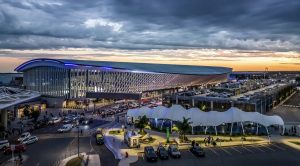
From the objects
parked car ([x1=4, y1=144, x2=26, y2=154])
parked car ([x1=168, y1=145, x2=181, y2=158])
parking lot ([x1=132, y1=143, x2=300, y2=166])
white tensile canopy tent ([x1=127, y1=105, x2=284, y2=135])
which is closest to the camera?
parking lot ([x1=132, y1=143, x2=300, y2=166])

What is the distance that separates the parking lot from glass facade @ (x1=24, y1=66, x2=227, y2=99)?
49.2 m

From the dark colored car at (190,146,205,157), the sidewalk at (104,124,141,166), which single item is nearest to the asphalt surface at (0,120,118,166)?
the sidewalk at (104,124,141,166)

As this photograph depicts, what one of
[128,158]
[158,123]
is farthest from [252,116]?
[128,158]

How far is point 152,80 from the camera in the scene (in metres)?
96.1

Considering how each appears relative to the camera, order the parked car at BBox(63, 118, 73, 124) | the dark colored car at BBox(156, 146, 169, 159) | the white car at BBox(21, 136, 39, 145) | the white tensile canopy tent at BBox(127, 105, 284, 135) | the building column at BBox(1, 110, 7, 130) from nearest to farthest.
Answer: the dark colored car at BBox(156, 146, 169, 159), the white car at BBox(21, 136, 39, 145), the white tensile canopy tent at BBox(127, 105, 284, 135), the building column at BBox(1, 110, 7, 130), the parked car at BBox(63, 118, 73, 124)

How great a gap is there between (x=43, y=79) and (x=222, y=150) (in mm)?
59214

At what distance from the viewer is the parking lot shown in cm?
2911

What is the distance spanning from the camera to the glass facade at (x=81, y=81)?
78.1m

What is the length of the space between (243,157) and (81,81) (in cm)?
5407

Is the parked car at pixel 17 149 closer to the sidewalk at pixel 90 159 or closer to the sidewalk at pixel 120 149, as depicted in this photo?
the sidewalk at pixel 90 159

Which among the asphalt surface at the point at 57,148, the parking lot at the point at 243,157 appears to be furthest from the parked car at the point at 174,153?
the asphalt surface at the point at 57,148

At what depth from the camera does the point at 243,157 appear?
3109cm

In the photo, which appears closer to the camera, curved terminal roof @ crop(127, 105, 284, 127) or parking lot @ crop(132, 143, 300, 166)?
parking lot @ crop(132, 143, 300, 166)

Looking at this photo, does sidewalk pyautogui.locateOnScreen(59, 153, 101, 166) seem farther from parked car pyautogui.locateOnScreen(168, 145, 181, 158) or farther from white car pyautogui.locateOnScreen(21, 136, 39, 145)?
white car pyautogui.locateOnScreen(21, 136, 39, 145)
